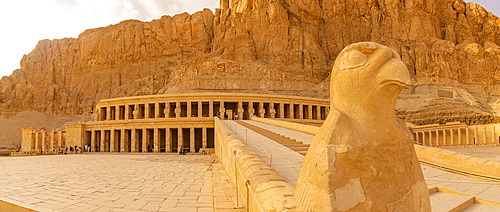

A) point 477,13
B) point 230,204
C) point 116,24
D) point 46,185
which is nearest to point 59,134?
point 46,185

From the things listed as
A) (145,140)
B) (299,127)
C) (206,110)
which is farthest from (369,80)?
(206,110)

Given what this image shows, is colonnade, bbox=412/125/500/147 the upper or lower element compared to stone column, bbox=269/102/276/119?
lower

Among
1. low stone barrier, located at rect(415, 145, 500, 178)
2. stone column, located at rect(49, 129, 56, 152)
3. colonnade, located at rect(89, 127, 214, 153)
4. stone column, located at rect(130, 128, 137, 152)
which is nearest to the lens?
low stone barrier, located at rect(415, 145, 500, 178)

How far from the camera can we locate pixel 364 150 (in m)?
2.49

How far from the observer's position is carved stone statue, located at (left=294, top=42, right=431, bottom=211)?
7.95 ft

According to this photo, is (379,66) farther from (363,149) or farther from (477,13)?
(477,13)

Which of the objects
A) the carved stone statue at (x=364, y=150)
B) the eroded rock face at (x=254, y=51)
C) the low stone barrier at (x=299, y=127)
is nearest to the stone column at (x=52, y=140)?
the low stone barrier at (x=299, y=127)

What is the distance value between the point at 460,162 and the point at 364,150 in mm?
6755

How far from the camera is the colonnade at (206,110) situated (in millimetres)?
30047

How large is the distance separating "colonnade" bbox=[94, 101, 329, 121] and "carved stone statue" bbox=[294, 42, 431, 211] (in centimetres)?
2628

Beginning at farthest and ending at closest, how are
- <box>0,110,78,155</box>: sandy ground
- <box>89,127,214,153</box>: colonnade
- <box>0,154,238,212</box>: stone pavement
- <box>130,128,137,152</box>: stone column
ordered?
<box>0,110,78,155</box>: sandy ground → <box>130,128,137,152</box>: stone column → <box>89,127,214,153</box>: colonnade → <box>0,154,238,212</box>: stone pavement

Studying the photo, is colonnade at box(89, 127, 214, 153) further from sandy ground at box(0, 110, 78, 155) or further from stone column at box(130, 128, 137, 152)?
sandy ground at box(0, 110, 78, 155)

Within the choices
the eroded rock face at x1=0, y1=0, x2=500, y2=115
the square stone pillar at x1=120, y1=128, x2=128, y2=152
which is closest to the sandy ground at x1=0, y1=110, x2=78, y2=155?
the eroded rock face at x1=0, y1=0, x2=500, y2=115

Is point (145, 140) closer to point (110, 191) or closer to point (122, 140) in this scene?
point (122, 140)
